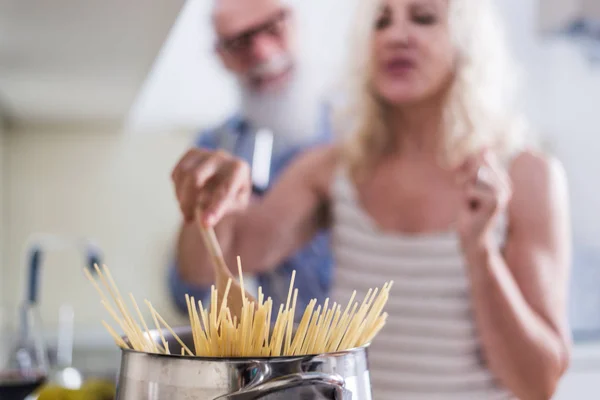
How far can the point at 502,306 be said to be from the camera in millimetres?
666

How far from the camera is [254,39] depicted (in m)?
0.96

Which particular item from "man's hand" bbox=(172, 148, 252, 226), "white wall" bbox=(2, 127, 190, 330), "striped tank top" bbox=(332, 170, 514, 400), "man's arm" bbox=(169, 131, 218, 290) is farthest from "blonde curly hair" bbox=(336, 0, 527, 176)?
"white wall" bbox=(2, 127, 190, 330)

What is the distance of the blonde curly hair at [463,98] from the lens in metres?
0.81

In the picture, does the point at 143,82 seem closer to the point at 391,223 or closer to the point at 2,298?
the point at 391,223

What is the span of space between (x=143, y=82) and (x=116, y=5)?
0.31 meters

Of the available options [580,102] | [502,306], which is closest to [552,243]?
[502,306]

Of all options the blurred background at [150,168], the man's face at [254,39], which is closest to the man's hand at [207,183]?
the man's face at [254,39]

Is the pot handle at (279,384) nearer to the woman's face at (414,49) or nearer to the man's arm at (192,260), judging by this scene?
the man's arm at (192,260)

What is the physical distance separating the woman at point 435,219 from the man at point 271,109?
6 centimetres

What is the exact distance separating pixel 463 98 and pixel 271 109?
1.11ft

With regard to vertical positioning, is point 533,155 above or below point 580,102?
below

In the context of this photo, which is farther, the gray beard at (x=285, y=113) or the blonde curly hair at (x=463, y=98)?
the gray beard at (x=285, y=113)

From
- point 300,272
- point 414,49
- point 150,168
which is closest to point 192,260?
point 300,272

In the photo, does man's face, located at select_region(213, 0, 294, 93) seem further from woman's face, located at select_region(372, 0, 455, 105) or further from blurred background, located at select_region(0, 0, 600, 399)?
blurred background, located at select_region(0, 0, 600, 399)
